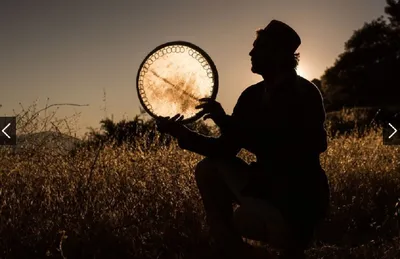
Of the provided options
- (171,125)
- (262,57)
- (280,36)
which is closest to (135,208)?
(171,125)

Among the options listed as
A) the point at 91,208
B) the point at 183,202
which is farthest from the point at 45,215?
the point at 183,202

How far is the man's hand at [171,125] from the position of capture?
3509 millimetres

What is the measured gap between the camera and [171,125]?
352 centimetres

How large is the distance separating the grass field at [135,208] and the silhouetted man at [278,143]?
3.15 ft

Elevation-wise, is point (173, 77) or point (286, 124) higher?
point (173, 77)

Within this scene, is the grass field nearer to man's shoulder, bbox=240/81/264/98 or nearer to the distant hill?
the distant hill

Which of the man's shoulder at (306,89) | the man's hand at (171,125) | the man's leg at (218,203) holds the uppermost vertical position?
the man's shoulder at (306,89)

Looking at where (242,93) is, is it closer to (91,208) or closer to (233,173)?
(233,173)

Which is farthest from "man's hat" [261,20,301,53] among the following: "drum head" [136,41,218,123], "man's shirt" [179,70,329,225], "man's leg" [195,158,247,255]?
"man's leg" [195,158,247,255]

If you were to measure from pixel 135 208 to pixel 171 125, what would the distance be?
5.75 feet

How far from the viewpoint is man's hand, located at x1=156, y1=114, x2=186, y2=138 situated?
3.51 meters

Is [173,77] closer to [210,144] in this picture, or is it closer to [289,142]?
[210,144]

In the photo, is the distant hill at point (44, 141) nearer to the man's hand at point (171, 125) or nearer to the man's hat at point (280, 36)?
the man's hand at point (171, 125)

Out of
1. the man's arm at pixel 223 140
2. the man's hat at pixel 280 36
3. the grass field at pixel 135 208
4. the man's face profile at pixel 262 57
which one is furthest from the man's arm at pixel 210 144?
the grass field at pixel 135 208
